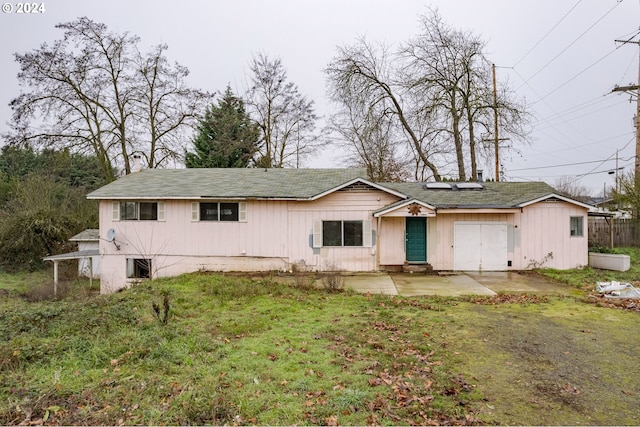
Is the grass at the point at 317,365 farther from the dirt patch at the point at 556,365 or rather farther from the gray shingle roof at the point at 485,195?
the gray shingle roof at the point at 485,195

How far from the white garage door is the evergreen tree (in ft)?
60.0

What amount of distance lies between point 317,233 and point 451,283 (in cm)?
526

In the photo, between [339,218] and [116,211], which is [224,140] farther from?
[339,218]

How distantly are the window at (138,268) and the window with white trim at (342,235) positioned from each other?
688 cm

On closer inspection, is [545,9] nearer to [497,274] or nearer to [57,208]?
[497,274]

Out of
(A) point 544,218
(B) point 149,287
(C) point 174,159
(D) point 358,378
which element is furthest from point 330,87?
(D) point 358,378

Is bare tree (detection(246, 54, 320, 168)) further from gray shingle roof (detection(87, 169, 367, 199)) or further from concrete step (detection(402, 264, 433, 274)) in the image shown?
concrete step (detection(402, 264, 433, 274))

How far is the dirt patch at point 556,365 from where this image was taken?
12.8 ft

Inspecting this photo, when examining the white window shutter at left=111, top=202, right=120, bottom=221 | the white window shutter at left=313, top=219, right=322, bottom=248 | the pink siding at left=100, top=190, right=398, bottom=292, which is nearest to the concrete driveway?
the pink siding at left=100, top=190, right=398, bottom=292

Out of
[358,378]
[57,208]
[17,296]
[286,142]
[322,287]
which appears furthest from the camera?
[286,142]

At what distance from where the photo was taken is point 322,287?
11102mm

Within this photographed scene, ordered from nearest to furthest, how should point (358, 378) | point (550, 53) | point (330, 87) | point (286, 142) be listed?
1. point (358, 378)
2. point (550, 53)
3. point (330, 87)
4. point (286, 142)

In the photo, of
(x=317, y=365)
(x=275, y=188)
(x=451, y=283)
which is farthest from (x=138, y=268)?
(x=451, y=283)

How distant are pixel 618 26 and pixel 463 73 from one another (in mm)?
8660
